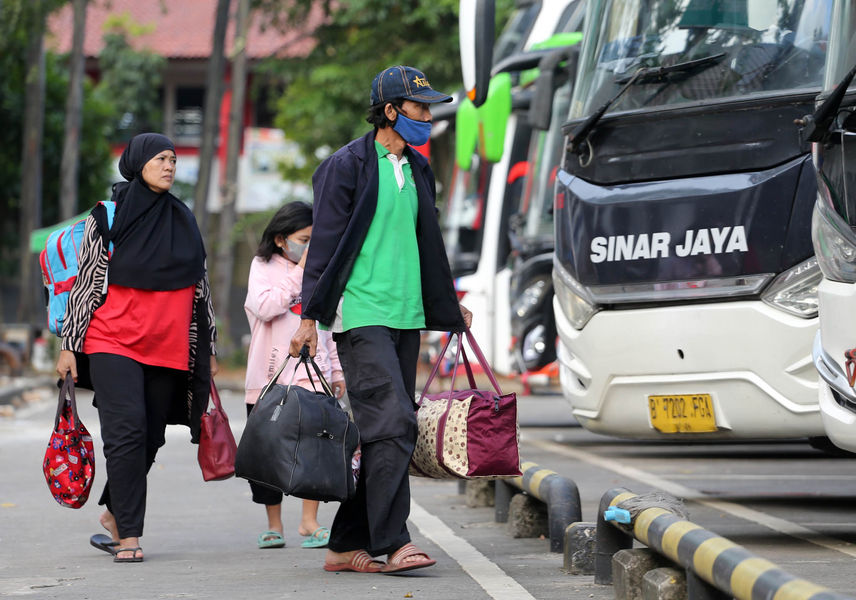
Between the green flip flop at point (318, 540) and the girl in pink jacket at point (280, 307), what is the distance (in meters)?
0.03

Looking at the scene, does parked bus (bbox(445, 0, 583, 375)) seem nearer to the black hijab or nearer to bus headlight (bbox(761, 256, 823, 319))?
bus headlight (bbox(761, 256, 823, 319))

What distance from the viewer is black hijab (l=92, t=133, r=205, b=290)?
716cm

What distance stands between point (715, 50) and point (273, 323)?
2536 millimetres

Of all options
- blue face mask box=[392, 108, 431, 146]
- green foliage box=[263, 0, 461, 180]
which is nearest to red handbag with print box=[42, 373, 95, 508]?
blue face mask box=[392, 108, 431, 146]

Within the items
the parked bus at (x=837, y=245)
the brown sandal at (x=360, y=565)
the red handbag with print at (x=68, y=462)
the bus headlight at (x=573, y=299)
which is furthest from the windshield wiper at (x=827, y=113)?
the red handbag with print at (x=68, y=462)

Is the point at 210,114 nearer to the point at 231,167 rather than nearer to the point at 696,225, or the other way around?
the point at 231,167

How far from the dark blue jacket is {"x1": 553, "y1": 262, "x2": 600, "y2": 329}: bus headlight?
1.86m

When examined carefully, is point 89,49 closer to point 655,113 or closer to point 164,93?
point 164,93

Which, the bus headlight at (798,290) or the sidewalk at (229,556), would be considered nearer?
the sidewalk at (229,556)

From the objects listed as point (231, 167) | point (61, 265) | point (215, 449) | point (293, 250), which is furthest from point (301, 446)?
point (231, 167)

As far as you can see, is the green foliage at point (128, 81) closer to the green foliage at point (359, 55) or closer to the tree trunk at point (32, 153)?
the green foliage at point (359, 55)

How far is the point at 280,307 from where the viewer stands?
779 centimetres

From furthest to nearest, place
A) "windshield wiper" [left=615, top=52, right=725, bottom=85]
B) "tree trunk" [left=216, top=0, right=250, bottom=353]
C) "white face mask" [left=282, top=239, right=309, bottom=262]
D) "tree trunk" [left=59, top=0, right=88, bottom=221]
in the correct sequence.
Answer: "tree trunk" [left=216, top=0, right=250, bottom=353]
"tree trunk" [left=59, top=0, right=88, bottom=221]
"windshield wiper" [left=615, top=52, right=725, bottom=85]
"white face mask" [left=282, top=239, right=309, bottom=262]

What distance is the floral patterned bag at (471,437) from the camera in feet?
20.5
